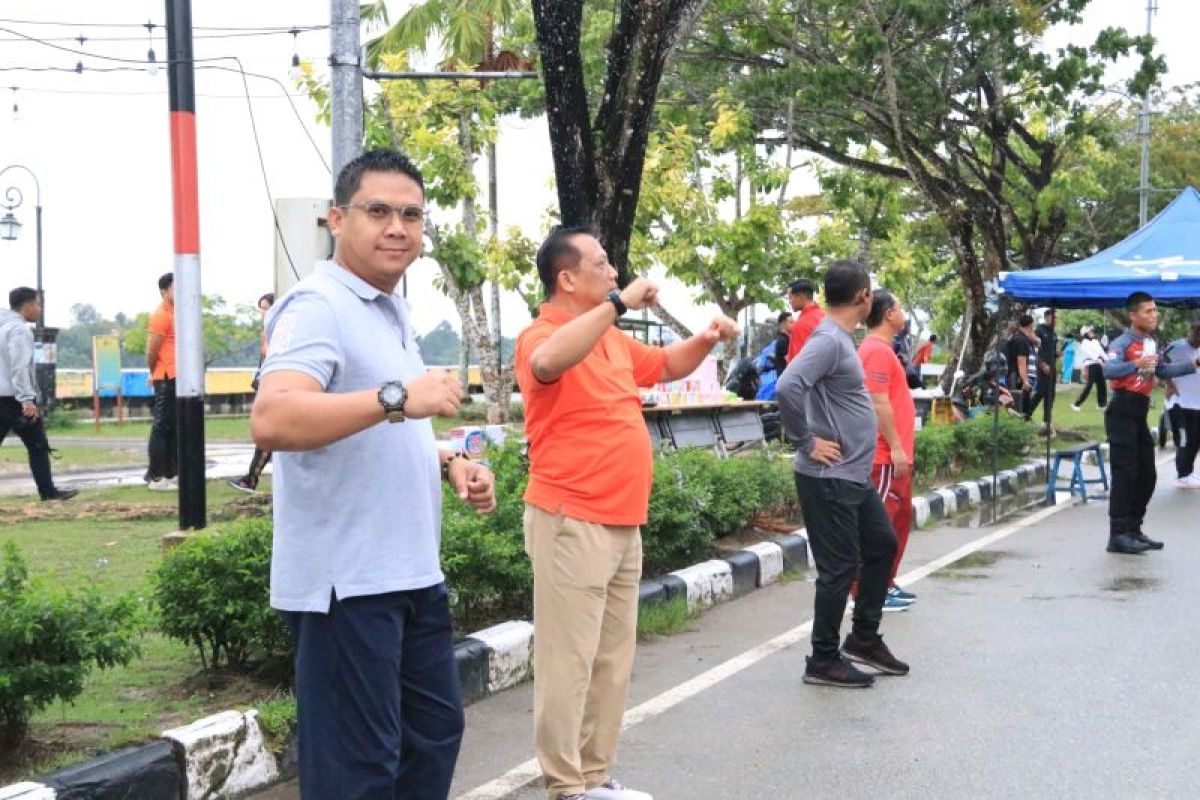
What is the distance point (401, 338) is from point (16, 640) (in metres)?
1.81

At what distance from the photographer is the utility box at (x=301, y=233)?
7238 millimetres

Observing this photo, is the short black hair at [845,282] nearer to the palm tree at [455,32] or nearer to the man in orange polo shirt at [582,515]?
the man in orange polo shirt at [582,515]

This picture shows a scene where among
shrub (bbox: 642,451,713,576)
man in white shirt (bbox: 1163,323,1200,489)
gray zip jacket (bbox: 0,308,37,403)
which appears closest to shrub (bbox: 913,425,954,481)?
man in white shirt (bbox: 1163,323,1200,489)

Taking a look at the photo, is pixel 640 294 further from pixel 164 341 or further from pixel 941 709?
pixel 164 341

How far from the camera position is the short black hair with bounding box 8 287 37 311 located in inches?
437

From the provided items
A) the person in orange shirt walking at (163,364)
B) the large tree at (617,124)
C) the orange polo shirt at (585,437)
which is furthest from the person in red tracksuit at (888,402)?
the person in orange shirt walking at (163,364)

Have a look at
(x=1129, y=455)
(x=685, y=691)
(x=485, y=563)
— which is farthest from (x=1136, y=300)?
(x=485, y=563)

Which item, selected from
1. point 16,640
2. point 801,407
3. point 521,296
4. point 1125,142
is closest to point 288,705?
point 16,640

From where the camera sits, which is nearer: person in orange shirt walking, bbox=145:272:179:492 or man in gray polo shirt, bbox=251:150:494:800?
man in gray polo shirt, bbox=251:150:494:800

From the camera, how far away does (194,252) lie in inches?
311

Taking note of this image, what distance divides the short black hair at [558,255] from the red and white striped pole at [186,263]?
4.20 m

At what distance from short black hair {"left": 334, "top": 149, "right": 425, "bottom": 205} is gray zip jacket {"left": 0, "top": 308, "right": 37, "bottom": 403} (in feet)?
28.2

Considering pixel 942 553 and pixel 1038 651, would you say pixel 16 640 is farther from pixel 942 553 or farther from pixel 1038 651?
pixel 942 553

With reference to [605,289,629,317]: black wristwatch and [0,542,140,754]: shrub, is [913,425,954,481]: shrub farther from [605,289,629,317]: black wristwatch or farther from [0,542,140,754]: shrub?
[0,542,140,754]: shrub
